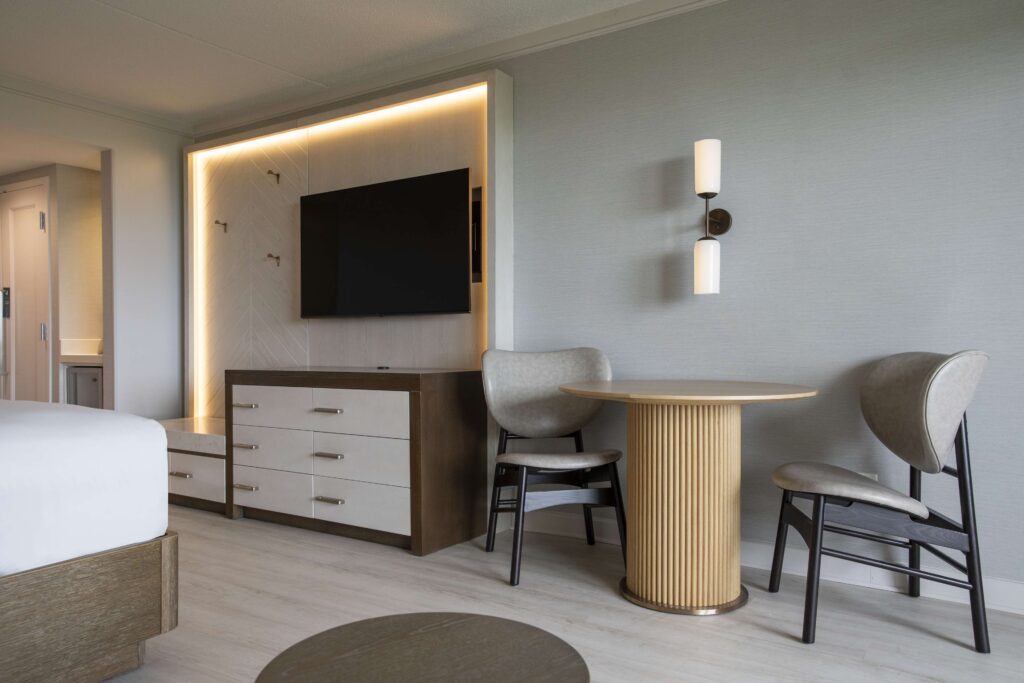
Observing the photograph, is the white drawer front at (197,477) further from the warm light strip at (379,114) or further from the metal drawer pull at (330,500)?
the warm light strip at (379,114)

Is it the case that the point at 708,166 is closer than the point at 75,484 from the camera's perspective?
No

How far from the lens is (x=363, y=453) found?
3416 mm

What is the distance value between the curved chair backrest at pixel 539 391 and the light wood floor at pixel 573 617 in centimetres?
56

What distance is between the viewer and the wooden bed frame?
1675 millimetres

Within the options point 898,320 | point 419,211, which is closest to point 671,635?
point 898,320

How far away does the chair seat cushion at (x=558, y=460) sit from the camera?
9.28 feet

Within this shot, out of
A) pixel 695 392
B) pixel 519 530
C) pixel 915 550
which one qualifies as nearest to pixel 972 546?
pixel 915 550

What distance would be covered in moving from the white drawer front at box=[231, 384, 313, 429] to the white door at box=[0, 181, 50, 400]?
255 cm

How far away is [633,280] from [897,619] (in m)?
1.65

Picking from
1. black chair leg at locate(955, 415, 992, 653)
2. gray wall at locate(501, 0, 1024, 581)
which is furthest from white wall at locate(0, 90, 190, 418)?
black chair leg at locate(955, 415, 992, 653)

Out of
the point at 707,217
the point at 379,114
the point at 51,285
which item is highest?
the point at 379,114

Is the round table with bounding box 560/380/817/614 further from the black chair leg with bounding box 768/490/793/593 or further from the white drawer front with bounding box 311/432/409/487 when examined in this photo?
the white drawer front with bounding box 311/432/409/487

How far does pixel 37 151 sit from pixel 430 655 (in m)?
5.08

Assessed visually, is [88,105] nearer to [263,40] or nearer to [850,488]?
[263,40]
